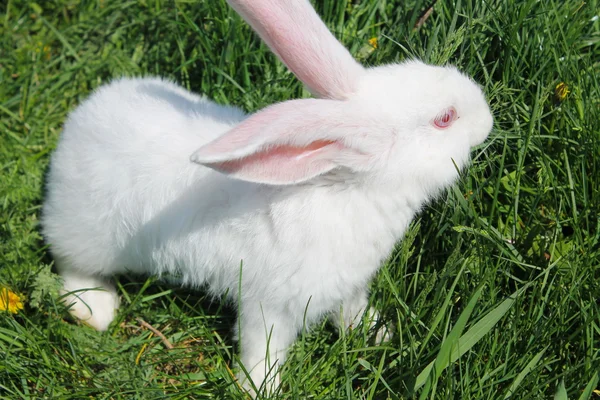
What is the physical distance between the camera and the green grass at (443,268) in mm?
2857

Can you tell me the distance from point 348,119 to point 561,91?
3.82 feet

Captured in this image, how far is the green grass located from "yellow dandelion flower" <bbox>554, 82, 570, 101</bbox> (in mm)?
21

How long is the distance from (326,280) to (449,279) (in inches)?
22.3

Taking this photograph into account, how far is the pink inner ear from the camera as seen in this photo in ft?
8.29

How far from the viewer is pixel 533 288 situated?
2984 mm

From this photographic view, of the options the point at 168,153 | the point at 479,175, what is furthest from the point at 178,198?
the point at 479,175

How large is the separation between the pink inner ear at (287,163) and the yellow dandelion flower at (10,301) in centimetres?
127

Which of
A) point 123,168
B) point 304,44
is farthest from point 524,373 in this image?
point 123,168

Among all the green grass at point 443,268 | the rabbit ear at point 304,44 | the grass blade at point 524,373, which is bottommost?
the grass blade at point 524,373

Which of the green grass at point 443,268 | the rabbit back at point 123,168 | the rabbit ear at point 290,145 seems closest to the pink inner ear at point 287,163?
the rabbit ear at point 290,145

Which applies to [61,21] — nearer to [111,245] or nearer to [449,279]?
[111,245]

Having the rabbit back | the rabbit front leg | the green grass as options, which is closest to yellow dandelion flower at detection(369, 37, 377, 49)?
the green grass

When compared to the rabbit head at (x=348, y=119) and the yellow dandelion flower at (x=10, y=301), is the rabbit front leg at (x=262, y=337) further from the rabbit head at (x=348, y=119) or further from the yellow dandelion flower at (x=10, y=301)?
the yellow dandelion flower at (x=10, y=301)

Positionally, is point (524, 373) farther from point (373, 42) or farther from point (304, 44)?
point (373, 42)
